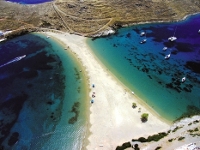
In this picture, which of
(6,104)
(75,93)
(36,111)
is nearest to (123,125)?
(75,93)

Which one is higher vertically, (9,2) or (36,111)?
(9,2)

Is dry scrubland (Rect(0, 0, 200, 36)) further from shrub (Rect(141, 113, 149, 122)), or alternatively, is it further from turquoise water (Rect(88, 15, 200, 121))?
shrub (Rect(141, 113, 149, 122))

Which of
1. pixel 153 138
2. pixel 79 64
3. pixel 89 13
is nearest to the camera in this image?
pixel 153 138

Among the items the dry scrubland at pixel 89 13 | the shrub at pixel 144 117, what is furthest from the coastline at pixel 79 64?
the shrub at pixel 144 117

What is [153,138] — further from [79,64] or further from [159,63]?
[79,64]

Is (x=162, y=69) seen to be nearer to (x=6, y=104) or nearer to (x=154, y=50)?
(x=154, y=50)

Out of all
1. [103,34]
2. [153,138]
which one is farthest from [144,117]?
[103,34]

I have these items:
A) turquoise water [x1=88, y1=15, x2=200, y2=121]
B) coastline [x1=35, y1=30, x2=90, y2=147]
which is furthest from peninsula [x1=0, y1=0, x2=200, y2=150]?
turquoise water [x1=88, y1=15, x2=200, y2=121]
